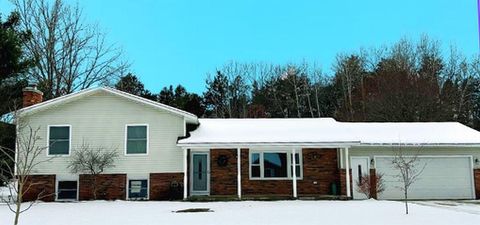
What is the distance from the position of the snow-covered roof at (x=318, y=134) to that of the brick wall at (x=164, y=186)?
1.54 meters

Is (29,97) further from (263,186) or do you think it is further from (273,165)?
(273,165)

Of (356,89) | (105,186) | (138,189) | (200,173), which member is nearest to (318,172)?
(200,173)

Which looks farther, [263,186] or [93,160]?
[263,186]

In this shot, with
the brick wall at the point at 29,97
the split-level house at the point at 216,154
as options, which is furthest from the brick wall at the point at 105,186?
the brick wall at the point at 29,97

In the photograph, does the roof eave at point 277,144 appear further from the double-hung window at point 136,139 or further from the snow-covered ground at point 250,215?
the snow-covered ground at point 250,215

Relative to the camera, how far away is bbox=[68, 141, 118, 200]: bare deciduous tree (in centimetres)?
1945

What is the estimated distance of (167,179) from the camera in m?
19.7

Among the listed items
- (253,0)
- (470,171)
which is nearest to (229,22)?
(253,0)

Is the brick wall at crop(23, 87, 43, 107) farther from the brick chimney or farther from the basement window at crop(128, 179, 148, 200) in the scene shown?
the basement window at crop(128, 179, 148, 200)

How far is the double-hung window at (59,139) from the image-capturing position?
19875 mm

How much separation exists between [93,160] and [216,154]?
5.10 metres

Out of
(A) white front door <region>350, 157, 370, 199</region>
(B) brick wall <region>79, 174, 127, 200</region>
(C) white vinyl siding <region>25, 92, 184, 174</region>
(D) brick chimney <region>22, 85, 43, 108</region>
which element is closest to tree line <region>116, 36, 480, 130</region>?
(A) white front door <region>350, 157, 370, 199</region>

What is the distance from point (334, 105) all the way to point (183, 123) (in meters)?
24.0

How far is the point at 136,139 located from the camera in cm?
2005
